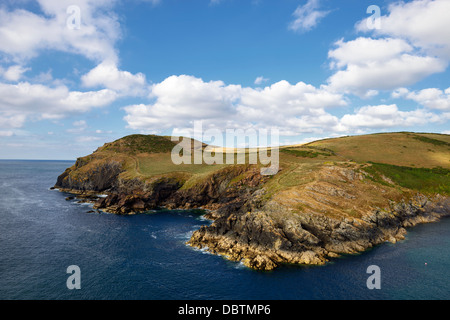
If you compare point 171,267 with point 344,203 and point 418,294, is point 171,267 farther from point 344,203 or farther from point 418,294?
point 344,203

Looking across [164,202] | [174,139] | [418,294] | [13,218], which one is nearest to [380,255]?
[418,294]

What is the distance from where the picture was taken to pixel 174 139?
18825 cm

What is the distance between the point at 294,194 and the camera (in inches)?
2677

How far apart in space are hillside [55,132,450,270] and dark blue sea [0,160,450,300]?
4.56 meters

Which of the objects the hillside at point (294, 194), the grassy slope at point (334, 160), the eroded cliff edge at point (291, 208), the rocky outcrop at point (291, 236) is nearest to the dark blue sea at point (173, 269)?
the rocky outcrop at point (291, 236)

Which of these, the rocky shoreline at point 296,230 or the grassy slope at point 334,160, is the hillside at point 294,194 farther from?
the grassy slope at point 334,160

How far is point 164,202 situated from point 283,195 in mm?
55324

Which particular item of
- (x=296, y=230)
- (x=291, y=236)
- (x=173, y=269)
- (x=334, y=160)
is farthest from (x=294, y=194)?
(x=334, y=160)

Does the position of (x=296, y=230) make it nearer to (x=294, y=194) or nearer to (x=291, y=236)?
(x=291, y=236)

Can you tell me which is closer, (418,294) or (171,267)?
(418,294)

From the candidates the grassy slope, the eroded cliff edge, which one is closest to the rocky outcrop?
the eroded cliff edge

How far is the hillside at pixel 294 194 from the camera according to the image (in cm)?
5559

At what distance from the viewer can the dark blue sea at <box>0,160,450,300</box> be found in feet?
127
